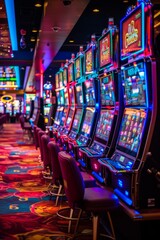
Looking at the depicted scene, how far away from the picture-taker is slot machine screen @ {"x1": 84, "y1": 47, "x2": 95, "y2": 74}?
15.2 feet

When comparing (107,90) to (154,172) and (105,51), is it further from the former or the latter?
(154,172)

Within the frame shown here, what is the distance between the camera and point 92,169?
4020 mm

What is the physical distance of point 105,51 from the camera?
3.96 metres

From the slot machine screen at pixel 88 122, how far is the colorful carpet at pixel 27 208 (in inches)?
36.3

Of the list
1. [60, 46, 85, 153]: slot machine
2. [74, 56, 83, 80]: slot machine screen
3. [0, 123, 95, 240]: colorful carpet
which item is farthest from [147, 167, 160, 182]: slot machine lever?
[74, 56, 83, 80]: slot machine screen

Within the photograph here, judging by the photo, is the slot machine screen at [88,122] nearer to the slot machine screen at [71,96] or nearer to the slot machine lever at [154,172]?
the slot machine screen at [71,96]

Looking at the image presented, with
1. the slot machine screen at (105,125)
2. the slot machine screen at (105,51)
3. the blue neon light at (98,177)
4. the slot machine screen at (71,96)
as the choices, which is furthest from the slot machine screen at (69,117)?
the blue neon light at (98,177)

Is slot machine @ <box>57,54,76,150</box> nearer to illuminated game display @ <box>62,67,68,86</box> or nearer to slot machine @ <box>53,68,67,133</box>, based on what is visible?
illuminated game display @ <box>62,67,68,86</box>

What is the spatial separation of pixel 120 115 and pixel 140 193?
3.23ft

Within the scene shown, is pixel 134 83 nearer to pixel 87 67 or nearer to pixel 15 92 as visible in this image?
pixel 87 67

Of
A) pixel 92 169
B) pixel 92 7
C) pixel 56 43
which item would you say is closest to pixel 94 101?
pixel 92 169

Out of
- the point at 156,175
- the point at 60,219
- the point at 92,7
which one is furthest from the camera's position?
the point at 92,7

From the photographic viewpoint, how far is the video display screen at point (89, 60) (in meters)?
4.62

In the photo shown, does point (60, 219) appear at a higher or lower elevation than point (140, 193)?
lower
